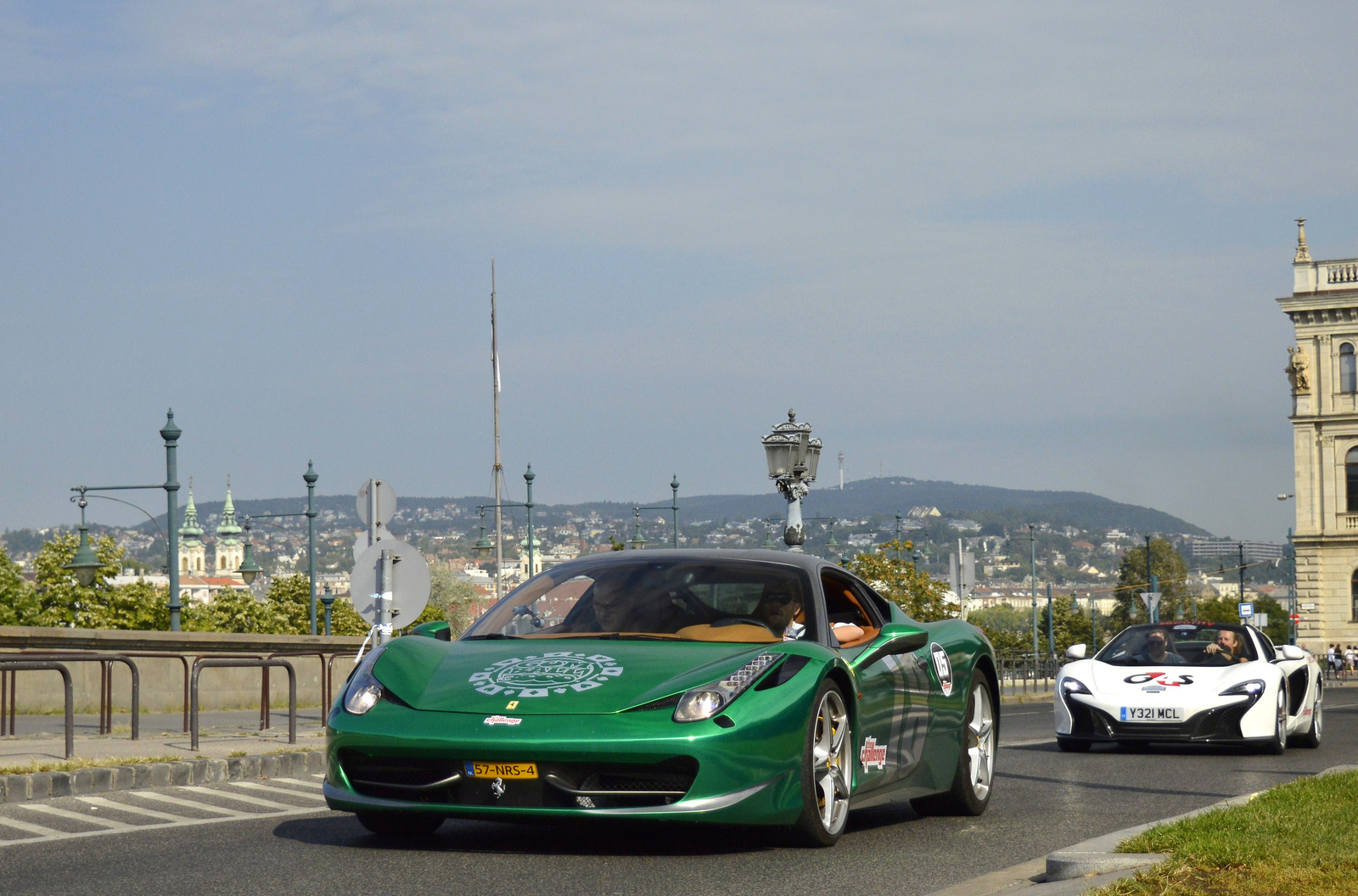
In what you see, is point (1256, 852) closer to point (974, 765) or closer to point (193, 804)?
point (974, 765)

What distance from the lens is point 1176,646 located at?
16328 millimetres

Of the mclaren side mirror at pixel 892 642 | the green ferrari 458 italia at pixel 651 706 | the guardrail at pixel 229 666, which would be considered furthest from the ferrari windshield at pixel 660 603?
the guardrail at pixel 229 666

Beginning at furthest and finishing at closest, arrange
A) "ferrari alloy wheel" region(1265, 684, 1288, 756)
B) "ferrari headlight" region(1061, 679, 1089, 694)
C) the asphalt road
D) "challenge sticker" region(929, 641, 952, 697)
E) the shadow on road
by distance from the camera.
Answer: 1. "ferrari headlight" region(1061, 679, 1089, 694)
2. "ferrari alloy wheel" region(1265, 684, 1288, 756)
3. "challenge sticker" region(929, 641, 952, 697)
4. the shadow on road
5. the asphalt road

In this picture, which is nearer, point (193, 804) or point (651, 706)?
point (651, 706)

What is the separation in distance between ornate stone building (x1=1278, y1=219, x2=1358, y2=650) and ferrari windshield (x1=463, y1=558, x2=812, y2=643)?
79.2 meters

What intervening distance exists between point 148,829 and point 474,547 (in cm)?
5271

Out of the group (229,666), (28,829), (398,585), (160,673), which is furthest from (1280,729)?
(160,673)

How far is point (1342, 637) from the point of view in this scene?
82.1 m

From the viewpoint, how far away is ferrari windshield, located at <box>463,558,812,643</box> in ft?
26.1

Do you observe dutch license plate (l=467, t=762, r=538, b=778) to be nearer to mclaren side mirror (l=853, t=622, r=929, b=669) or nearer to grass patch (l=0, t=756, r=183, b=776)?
mclaren side mirror (l=853, t=622, r=929, b=669)

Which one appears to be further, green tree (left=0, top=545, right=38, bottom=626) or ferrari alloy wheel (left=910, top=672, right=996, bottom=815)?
green tree (left=0, top=545, right=38, bottom=626)

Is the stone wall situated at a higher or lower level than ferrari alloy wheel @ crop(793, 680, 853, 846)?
lower

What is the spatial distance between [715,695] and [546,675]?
0.72 meters

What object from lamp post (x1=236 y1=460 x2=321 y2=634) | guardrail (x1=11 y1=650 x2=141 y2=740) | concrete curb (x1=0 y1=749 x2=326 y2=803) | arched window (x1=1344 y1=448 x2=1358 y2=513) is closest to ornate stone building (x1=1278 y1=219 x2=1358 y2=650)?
arched window (x1=1344 y1=448 x2=1358 y2=513)
